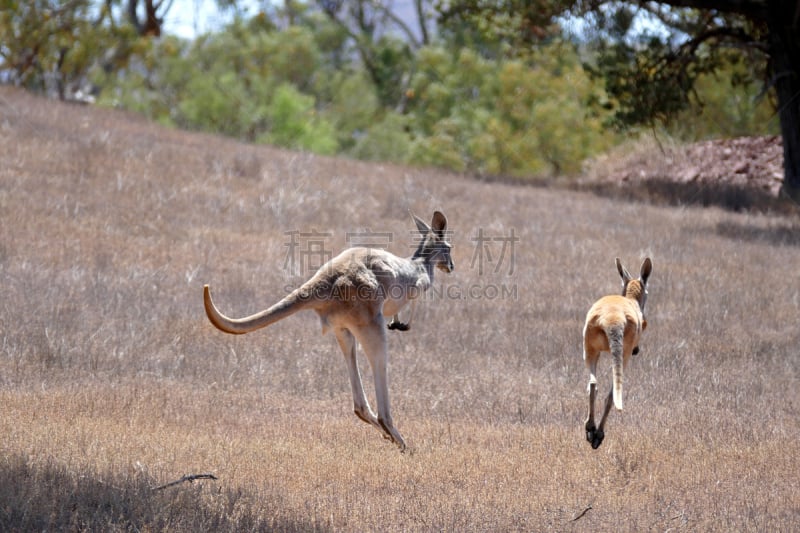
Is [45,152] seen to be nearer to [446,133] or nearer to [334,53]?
[446,133]

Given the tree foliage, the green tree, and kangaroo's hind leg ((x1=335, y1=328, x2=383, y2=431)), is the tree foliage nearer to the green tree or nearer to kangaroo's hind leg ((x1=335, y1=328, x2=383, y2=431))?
the green tree

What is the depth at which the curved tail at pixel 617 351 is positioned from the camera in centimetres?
762

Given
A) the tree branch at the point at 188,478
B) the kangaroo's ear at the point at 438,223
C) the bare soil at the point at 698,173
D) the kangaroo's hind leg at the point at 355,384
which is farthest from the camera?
the bare soil at the point at 698,173

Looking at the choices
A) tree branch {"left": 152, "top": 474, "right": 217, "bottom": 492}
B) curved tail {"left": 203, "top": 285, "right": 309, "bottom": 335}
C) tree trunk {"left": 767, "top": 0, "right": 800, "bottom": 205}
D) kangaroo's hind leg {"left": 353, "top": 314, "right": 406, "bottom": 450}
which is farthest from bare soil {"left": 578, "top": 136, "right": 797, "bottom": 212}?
tree branch {"left": 152, "top": 474, "right": 217, "bottom": 492}

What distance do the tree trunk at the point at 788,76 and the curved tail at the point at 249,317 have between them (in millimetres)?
16795

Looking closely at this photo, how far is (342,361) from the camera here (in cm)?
1107

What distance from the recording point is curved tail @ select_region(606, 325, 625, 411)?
7.62 meters

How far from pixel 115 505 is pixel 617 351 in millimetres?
3990

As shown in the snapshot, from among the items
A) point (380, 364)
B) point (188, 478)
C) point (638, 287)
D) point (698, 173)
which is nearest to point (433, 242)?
point (380, 364)

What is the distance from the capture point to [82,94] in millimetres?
42031

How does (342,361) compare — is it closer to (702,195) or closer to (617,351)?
(617,351)

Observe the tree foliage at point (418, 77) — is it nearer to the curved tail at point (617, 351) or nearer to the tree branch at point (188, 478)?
the curved tail at point (617, 351)

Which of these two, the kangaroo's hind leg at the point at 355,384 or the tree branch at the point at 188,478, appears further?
the kangaroo's hind leg at the point at 355,384

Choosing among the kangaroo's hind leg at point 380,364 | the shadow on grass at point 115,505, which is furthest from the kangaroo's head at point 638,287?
the shadow on grass at point 115,505
